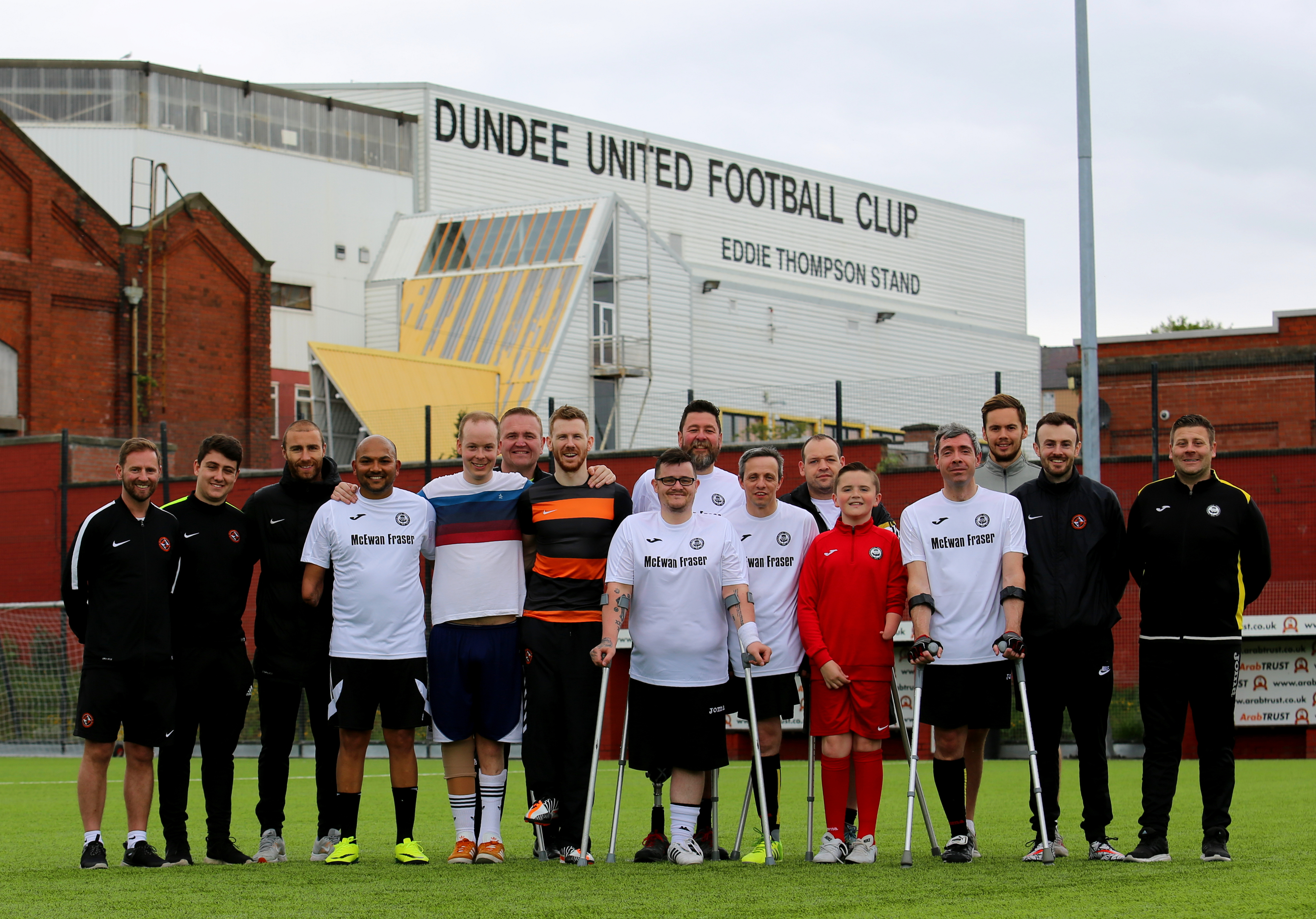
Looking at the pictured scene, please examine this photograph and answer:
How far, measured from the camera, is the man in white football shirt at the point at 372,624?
7406mm

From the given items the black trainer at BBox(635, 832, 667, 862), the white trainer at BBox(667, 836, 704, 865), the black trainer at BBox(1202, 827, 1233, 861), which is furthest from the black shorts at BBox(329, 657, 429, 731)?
the black trainer at BBox(1202, 827, 1233, 861)

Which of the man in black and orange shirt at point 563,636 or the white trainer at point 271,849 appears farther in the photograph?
the white trainer at point 271,849

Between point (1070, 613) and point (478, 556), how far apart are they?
113 inches

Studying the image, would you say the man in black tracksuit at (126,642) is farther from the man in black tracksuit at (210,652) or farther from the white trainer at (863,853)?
the white trainer at (863,853)

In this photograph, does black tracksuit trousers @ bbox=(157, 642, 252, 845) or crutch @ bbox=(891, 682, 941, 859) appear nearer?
crutch @ bbox=(891, 682, 941, 859)

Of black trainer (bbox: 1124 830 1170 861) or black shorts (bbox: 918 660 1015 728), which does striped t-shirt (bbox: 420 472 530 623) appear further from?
black trainer (bbox: 1124 830 1170 861)

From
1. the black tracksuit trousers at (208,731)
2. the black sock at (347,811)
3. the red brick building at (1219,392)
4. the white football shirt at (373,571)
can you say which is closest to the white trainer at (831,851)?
the white football shirt at (373,571)

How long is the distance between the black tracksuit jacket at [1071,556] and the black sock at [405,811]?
10.2 ft

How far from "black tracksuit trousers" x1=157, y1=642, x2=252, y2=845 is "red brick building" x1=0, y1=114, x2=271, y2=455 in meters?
24.0

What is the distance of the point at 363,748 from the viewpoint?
7.49 m

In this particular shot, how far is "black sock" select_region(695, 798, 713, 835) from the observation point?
7684mm

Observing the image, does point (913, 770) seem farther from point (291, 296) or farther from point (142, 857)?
point (291, 296)

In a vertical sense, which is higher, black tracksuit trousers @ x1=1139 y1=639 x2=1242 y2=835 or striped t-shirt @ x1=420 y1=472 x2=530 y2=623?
striped t-shirt @ x1=420 y1=472 x2=530 y2=623

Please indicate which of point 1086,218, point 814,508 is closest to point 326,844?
point 814,508
